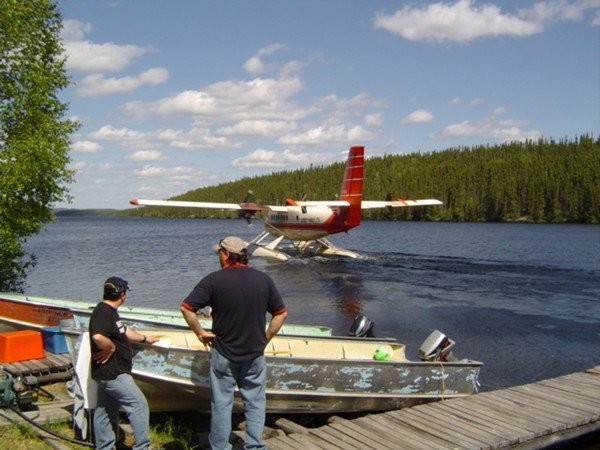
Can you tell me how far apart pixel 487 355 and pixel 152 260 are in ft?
104

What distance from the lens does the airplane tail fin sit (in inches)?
1470

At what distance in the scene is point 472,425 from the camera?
7.11 metres

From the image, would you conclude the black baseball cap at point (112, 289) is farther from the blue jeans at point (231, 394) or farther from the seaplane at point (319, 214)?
the seaplane at point (319, 214)

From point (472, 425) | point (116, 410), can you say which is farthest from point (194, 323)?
point (472, 425)

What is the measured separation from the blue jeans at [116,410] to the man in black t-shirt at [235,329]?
77 cm

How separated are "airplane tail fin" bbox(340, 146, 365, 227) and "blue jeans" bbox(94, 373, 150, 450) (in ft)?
104

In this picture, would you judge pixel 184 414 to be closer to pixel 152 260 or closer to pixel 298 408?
pixel 298 408

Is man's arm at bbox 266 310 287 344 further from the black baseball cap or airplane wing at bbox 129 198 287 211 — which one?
airplane wing at bbox 129 198 287 211

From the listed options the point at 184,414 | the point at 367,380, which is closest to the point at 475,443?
the point at 367,380

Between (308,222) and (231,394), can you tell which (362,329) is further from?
(308,222)

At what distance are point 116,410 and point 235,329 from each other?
1.78m

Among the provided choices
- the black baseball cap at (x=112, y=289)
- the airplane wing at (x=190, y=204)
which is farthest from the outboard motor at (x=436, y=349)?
the airplane wing at (x=190, y=204)

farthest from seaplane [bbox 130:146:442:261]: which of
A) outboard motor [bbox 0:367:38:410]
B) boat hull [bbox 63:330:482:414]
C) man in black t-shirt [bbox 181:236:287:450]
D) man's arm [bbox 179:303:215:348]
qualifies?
man in black t-shirt [bbox 181:236:287:450]

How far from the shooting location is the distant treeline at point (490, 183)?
128250 millimetres
